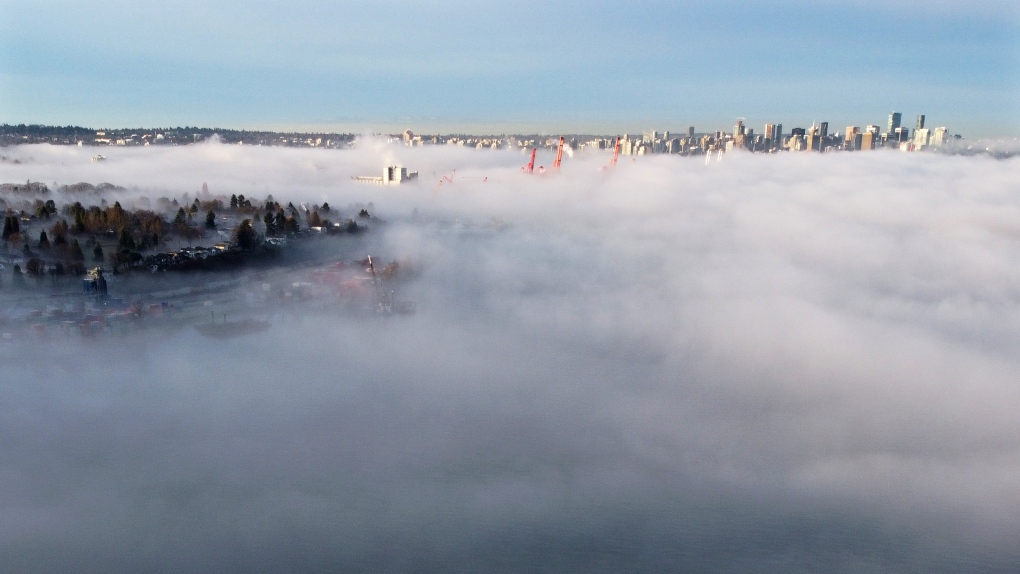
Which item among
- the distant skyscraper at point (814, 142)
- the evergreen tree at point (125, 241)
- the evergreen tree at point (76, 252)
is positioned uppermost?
the distant skyscraper at point (814, 142)

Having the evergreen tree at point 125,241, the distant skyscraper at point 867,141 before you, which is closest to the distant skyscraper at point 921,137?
the distant skyscraper at point 867,141

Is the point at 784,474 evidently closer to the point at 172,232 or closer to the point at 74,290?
the point at 74,290

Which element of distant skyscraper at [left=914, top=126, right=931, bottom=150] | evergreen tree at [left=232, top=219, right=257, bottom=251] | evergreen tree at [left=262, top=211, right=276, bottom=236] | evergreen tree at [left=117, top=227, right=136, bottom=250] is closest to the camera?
evergreen tree at [left=117, top=227, right=136, bottom=250]

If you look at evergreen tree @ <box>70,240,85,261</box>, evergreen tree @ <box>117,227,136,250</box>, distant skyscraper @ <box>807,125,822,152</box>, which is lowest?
evergreen tree @ <box>70,240,85,261</box>

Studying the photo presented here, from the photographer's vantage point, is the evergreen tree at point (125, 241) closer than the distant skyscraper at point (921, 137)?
Yes

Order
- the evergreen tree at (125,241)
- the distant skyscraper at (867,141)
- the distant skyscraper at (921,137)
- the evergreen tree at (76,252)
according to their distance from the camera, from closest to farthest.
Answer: the evergreen tree at (76,252), the evergreen tree at (125,241), the distant skyscraper at (921,137), the distant skyscraper at (867,141)

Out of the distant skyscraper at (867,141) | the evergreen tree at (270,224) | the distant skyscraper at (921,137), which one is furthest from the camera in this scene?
the distant skyscraper at (867,141)

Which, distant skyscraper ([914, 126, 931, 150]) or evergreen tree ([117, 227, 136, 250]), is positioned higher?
distant skyscraper ([914, 126, 931, 150])

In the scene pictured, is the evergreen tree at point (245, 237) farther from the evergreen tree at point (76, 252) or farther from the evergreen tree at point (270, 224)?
the evergreen tree at point (76, 252)

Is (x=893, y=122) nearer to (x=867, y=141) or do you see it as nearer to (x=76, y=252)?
(x=867, y=141)

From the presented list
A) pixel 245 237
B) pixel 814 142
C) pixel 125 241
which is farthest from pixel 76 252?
pixel 814 142

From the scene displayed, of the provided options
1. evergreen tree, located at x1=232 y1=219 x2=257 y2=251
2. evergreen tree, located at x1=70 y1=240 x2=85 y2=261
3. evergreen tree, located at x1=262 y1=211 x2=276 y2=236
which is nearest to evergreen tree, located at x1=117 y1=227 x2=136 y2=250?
evergreen tree, located at x1=70 y1=240 x2=85 y2=261

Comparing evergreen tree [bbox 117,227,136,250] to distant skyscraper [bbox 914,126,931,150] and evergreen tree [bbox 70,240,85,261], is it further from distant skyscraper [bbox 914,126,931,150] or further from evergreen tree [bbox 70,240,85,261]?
distant skyscraper [bbox 914,126,931,150]

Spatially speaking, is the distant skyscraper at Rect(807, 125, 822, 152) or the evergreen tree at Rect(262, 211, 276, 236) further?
the distant skyscraper at Rect(807, 125, 822, 152)
